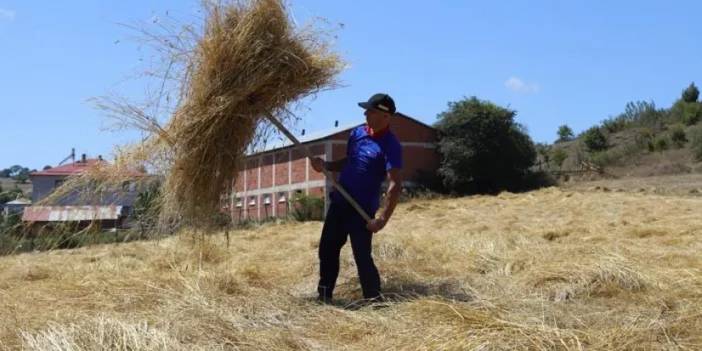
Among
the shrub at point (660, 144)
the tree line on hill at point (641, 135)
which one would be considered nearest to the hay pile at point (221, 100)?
the tree line on hill at point (641, 135)

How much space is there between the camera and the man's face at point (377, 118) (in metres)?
5.41

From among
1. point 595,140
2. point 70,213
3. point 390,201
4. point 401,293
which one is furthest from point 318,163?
point 595,140

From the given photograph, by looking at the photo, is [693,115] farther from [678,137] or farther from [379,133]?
[379,133]

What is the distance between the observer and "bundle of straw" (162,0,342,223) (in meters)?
5.17

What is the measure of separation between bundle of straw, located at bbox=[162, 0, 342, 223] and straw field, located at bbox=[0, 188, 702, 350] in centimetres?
64

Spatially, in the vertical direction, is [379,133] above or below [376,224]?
above

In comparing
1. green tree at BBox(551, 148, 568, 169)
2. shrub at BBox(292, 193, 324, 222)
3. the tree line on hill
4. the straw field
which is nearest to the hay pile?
the straw field

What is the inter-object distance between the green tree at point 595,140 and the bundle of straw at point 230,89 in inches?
1390

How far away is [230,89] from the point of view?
5195 millimetres

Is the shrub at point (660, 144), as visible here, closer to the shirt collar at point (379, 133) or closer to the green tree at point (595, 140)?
the green tree at point (595, 140)

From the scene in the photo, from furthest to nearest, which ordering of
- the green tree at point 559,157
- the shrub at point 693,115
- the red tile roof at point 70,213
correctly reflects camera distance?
the green tree at point 559,157 → the shrub at point 693,115 → the red tile roof at point 70,213

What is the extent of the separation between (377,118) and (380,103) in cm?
11

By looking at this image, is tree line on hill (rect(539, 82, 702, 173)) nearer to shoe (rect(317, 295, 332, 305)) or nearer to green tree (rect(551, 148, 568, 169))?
green tree (rect(551, 148, 568, 169))

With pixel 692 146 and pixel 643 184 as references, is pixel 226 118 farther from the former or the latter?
pixel 692 146
